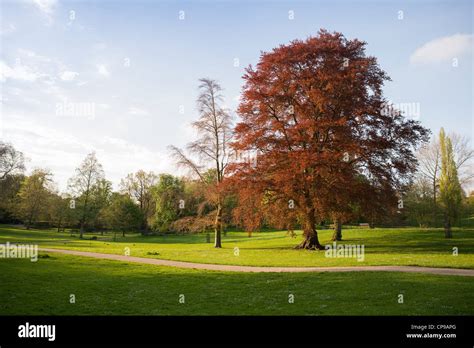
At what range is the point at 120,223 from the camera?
60.3m

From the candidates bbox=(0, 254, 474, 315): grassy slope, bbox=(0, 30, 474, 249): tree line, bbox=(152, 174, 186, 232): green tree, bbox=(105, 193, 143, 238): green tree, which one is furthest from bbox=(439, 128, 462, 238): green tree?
bbox=(105, 193, 143, 238): green tree

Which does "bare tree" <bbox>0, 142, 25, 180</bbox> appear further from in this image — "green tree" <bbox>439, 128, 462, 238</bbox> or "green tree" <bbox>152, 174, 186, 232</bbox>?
"green tree" <bbox>439, 128, 462, 238</bbox>

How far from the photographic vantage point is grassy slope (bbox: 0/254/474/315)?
9953mm

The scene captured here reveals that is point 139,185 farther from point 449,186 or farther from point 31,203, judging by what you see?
point 449,186

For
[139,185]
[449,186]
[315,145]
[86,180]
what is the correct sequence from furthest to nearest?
[139,185] → [86,180] → [449,186] → [315,145]

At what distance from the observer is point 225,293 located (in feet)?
40.1

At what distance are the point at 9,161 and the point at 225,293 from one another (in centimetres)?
5882

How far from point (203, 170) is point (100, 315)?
25.6m

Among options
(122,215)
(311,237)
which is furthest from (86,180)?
(311,237)

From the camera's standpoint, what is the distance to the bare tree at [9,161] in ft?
185
